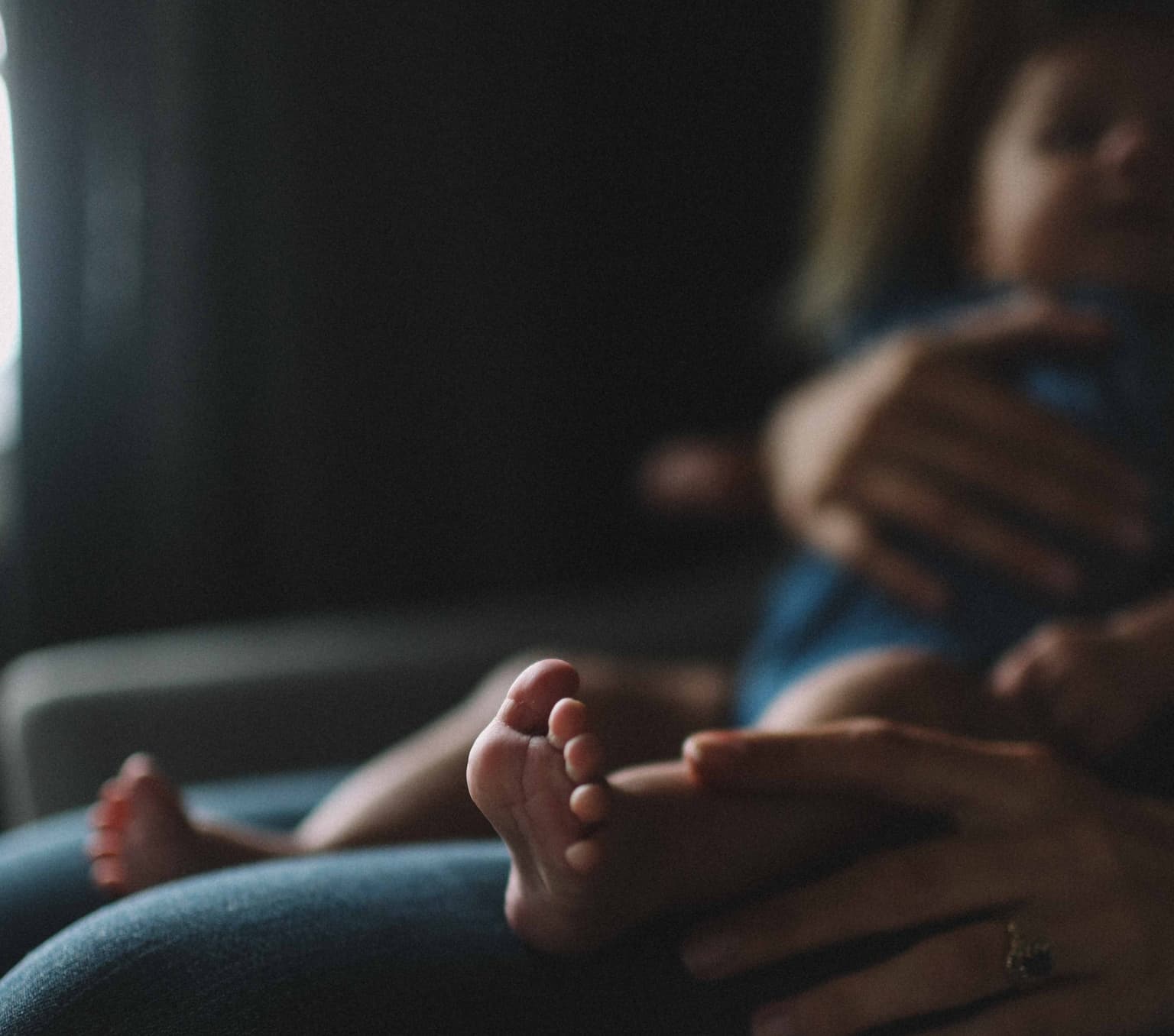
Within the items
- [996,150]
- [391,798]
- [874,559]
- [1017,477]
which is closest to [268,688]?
[391,798]

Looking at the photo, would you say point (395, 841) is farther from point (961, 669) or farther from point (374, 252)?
point (374, 252)

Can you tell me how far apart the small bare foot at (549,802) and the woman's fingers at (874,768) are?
0.21 feet

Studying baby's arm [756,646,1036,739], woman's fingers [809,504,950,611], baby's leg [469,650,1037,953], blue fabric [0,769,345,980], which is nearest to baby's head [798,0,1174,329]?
woman's fingers [809,504,950,611]

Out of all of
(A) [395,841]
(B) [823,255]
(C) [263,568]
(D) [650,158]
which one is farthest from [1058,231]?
(C) [263,568]

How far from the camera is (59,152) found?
115cm

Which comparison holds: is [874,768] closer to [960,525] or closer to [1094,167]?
[960,525]

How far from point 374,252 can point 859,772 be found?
3.48 feet

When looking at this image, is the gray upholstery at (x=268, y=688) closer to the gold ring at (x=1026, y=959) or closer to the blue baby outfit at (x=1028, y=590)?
the blue baby outfit at (x=1028, y=590)

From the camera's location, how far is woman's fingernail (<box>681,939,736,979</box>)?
438 mm

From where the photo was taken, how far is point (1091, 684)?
60 centimetres

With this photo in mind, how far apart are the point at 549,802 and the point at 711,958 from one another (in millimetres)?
92

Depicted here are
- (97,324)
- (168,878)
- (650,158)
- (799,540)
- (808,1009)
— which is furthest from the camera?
(650,158)

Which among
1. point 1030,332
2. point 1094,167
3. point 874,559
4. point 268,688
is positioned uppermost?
point 1094,167

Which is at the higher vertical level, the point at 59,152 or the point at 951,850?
the point at 59,152
